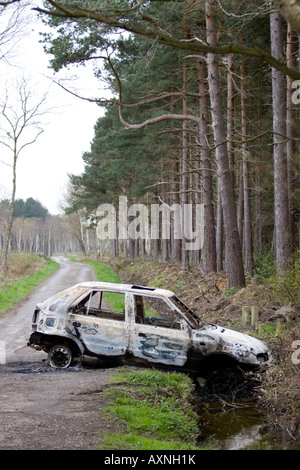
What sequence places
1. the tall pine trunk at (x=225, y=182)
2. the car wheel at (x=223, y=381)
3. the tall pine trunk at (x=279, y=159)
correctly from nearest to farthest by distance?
the car wheel at (x=223, y=381) → the tall pine trunk at (x=279, y=159) → the tall pine trunk at (x=225, y=182)

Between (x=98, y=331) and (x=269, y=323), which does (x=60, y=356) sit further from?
(x=269, y=323)

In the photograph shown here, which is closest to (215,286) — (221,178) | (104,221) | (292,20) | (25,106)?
(221,178)

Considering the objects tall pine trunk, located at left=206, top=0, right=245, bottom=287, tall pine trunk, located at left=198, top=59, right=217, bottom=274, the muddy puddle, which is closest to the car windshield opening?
the muddy puddle

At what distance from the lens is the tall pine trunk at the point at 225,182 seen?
16766 millimetres

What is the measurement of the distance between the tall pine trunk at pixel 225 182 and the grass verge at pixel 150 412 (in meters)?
8.54

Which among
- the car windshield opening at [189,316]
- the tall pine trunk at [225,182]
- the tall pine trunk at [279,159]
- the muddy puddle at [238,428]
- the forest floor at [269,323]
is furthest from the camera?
the tall pine trunk at [225,182]

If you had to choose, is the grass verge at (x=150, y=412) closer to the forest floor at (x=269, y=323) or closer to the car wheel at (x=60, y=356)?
the car wheel at (x=60, y=356)

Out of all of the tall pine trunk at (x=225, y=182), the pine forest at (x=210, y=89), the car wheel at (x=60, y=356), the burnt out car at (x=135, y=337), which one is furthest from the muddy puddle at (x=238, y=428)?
the tall pine trunk at (x=225, y=182)

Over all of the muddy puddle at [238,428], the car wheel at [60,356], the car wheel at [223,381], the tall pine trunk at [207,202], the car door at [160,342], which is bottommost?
the muddy puddle at [238,428]

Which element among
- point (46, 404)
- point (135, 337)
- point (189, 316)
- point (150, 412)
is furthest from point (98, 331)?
point (150, 412)

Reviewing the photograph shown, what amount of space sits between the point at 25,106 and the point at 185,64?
1240 centimetres

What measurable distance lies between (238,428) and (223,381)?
1.55 metres

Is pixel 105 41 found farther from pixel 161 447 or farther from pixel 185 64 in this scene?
pixel 161 447

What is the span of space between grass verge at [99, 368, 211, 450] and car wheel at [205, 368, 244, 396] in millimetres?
430
